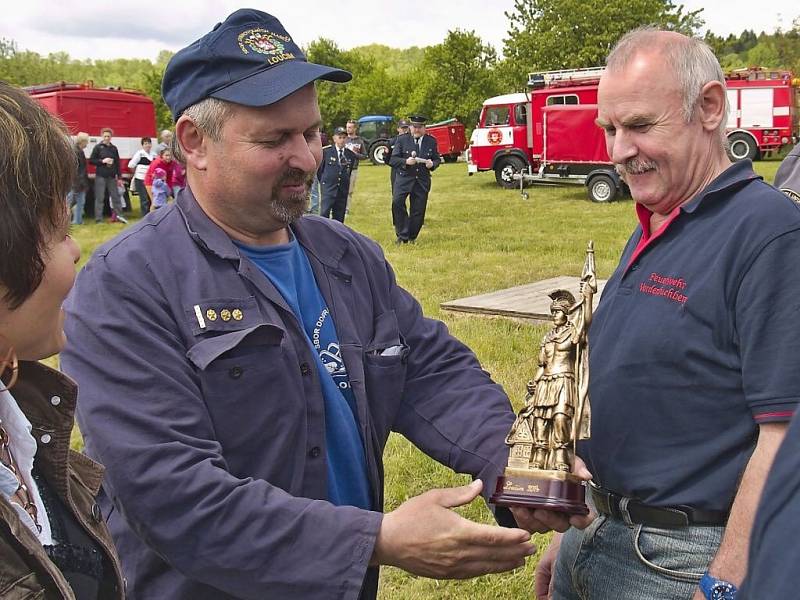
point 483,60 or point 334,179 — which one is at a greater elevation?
point 483,60

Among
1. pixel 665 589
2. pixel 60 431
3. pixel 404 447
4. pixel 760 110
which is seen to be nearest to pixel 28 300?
pixel 60 431

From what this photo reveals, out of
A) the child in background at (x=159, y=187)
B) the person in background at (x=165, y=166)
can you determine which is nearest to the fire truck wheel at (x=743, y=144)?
the person in background at (x=165, y=166)

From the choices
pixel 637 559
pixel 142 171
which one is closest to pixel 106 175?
pixel 142 171

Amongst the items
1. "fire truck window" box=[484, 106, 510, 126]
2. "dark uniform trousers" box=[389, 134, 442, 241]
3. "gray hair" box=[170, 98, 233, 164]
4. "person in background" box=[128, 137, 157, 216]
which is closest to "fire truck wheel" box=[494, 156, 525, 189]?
"fire truck window" box=[484, 106, 510, 126]

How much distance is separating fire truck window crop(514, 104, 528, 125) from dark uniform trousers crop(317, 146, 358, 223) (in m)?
10.0

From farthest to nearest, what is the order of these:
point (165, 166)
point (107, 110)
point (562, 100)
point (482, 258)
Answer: point (562, 100), point (107, 110), point (165, 166), point (482, 258)

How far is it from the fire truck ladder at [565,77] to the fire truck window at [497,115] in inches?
56.1

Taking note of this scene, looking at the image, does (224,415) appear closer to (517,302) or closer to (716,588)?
(716,588)

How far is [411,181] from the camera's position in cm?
1435

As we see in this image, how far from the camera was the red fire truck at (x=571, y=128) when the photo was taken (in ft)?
68.7

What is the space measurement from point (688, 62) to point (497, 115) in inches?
924

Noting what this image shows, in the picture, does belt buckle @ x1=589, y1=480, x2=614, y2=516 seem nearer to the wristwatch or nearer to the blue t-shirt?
the wristwatch

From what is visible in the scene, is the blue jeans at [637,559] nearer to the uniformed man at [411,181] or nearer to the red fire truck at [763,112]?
the uniformed man at [411,181]

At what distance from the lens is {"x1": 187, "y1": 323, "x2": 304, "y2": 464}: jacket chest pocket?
1.96 meters
